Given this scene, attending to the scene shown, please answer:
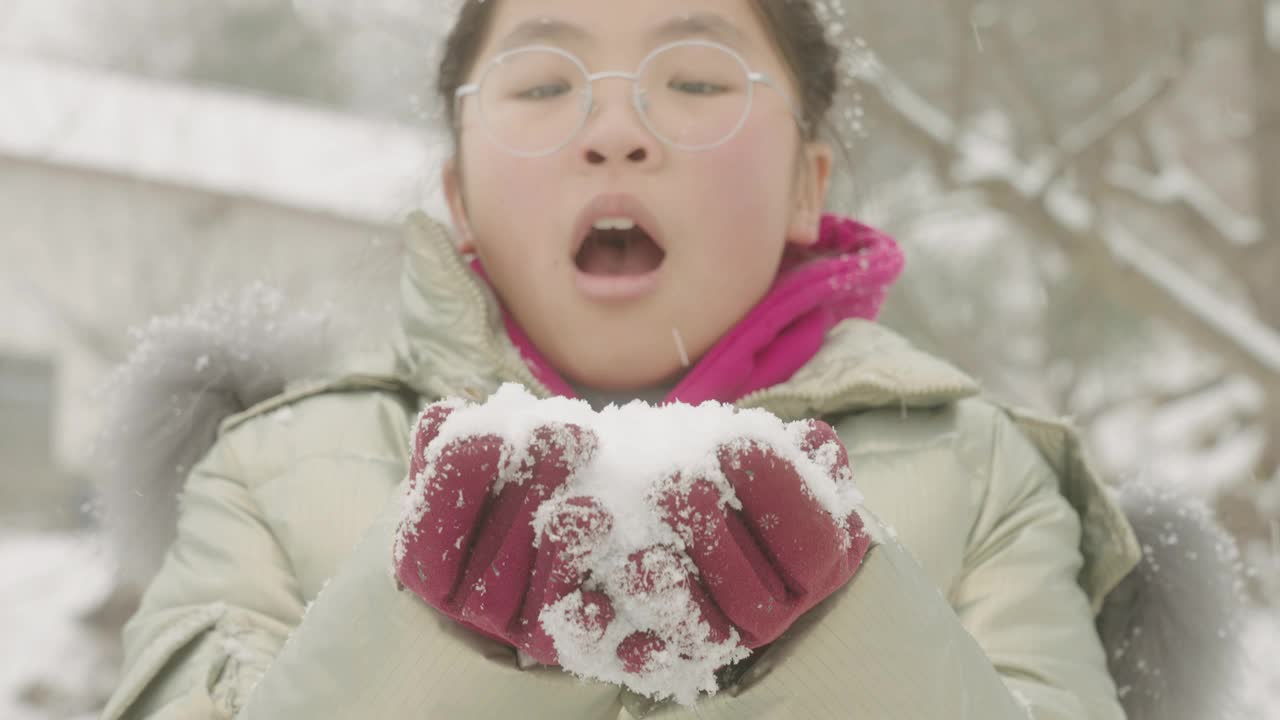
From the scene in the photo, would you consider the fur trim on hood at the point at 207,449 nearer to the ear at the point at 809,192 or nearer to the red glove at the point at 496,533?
the ear at the point at 809,192

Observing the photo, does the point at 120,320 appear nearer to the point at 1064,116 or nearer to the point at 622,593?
the point at 1064,116

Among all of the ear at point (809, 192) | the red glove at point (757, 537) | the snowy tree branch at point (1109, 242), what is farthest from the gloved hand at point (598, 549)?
the snowy tree branch at point (1109, 242)

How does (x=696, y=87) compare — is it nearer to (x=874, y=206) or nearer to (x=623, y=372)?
(x=623, y=372)

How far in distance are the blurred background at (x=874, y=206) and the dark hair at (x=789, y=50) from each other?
6 centimetres

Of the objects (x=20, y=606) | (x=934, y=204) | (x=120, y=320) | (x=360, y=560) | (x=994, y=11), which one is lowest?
(x=20, y=606)

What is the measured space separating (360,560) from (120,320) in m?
8.55

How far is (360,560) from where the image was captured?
3.03 feet

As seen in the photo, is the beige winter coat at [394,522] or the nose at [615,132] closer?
the beige winter coat at [394,522]

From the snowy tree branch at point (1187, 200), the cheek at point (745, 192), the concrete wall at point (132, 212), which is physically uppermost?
the cheek at point (745, 192)

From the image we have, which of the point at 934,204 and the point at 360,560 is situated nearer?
the point at 360,560

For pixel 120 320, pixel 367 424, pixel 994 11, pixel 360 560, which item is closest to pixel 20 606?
pixel 120 320

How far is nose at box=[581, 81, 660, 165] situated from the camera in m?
1.30

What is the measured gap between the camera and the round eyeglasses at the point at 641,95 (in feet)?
4.38

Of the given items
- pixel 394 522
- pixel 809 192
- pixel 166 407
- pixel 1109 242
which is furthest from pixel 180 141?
pixel 394 522
